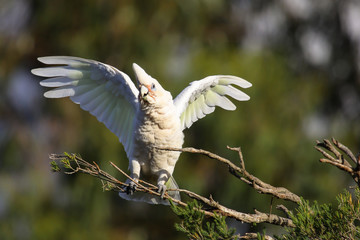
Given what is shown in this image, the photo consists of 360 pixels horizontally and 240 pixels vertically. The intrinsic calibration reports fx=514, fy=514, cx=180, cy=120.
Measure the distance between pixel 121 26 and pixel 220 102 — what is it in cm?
390

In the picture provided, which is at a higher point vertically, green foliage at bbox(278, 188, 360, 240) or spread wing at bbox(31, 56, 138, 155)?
spread wing at bbox(31, 56, 138, 155)

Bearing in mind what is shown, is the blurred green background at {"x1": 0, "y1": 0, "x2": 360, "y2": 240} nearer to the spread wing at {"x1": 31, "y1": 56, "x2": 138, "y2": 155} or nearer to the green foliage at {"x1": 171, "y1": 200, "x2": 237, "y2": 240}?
the spread wing at {"x1": 31, "y1": 56, "x2": 138, "y2": 155}

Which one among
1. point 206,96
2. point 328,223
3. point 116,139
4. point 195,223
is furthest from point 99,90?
point 116,139

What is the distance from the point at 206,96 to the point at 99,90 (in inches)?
23.9

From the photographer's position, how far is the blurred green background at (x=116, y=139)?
6.40 meters

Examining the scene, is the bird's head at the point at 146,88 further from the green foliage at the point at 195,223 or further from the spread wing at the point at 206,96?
the green foliage at the point at 195,223

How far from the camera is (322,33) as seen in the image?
8.32 meters

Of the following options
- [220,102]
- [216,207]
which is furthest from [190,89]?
[216,207]

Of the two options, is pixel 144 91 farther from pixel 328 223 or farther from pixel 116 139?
pixel 116 139

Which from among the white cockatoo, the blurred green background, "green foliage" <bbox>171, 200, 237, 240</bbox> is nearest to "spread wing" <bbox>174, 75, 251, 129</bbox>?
the white cockatoo

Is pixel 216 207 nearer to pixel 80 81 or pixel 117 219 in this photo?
pixel 80 81

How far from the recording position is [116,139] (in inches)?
250

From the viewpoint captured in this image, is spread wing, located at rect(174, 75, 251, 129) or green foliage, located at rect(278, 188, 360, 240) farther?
spread wing, located at rect(174, 75, 251, 129)

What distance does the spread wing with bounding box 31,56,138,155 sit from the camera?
2645 mm
